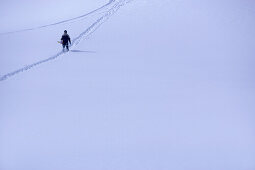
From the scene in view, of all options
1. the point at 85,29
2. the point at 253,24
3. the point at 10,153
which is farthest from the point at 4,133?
the point at 253,24

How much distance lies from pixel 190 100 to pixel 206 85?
106 cm

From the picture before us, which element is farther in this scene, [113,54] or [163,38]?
[163,38]

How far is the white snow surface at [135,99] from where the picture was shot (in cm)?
395

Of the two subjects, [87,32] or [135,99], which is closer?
[135,99]

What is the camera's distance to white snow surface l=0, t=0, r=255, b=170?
395 cm

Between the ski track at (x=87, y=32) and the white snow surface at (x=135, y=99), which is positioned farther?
the ski track at (x=87, y=32)

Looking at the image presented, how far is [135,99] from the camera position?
5.62 m

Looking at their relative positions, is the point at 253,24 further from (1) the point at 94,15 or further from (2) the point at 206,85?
(1) the point at 94,15

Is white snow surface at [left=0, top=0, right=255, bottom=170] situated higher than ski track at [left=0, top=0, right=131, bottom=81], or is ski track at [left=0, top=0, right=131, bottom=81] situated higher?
ski track at [left=0, top=0, right=131, bottom=81]

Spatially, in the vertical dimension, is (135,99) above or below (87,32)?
below

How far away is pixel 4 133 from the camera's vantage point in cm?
444

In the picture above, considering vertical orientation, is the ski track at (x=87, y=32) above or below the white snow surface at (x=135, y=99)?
above

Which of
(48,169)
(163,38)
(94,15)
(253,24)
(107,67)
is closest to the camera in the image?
(48,169)

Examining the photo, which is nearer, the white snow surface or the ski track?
the white snow surface
